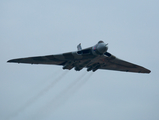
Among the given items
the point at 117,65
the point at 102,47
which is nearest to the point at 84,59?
the point at 102,47

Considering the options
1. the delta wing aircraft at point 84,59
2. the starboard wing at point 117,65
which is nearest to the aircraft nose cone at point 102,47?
the delta wing aircraft at point 84,59

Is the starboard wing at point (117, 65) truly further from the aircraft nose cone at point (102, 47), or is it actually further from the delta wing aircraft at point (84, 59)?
the aircraft nose cone at point (102, 47)

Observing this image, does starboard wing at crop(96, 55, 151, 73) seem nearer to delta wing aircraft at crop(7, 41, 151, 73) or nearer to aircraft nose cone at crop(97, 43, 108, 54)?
delta wing aircraft at crop(7, 41, 151, 73)

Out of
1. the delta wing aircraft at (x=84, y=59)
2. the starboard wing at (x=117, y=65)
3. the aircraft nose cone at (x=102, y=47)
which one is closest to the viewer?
the aircraft nose cone at (x=102, y=47)

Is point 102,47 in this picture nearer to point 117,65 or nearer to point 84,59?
point 84,59

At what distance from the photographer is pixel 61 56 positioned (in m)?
55.0

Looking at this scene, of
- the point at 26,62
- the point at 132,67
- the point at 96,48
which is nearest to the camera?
the point at 96,48

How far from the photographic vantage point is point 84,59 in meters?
54.6

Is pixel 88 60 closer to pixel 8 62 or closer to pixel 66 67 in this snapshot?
pixel 66 67

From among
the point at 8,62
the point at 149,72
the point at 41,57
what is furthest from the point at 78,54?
the point at 149,72

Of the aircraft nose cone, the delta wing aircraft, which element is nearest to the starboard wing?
the delta wing aircraft

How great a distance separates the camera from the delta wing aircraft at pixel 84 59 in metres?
52.8

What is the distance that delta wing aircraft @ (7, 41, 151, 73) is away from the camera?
5284 centimetres

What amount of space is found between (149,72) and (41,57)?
24499mm
